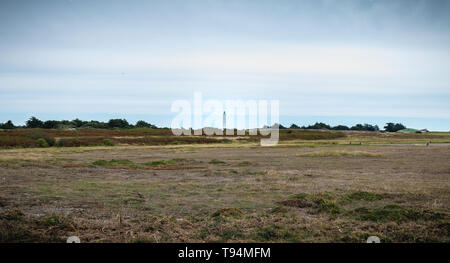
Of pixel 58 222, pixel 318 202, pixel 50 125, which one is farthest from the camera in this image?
pixel 50 125

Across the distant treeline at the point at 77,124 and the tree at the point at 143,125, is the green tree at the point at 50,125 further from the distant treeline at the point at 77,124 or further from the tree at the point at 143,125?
the tree at the point at 143,125

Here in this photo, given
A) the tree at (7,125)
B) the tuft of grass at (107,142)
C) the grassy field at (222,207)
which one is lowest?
the grassy field at (222,207)

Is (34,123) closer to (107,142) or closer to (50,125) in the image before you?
(50,125)

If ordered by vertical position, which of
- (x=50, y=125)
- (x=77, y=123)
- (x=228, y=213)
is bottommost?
(x=228, y=213)

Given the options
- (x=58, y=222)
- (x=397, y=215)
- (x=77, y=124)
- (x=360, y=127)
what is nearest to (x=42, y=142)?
(x=58, y=222)

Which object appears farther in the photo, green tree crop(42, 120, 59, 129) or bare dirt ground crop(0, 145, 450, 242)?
green tree crop(42, 120, 59, 129)

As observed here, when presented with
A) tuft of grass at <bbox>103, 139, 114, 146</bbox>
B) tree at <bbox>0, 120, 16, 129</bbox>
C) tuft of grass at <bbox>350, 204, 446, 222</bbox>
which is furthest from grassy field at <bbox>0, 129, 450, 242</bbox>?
tree at <bbox>0, 120, 16, 129</bbox>

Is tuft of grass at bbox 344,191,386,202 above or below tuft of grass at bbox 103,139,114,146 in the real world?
below

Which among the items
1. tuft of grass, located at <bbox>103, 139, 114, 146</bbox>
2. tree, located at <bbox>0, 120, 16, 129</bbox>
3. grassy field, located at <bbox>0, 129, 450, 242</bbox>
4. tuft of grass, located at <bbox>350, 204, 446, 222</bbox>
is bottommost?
grassy field, located at <bbox>0, 129, 450, 242</bbox>

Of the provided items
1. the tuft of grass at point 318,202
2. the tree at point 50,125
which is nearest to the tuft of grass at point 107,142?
the tuft of grass at point 318,202

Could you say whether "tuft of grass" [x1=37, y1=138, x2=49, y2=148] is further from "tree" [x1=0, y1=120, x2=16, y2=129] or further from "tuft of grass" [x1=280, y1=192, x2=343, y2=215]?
"tree" [x1=0, y1=120, x2=16, y2=129]

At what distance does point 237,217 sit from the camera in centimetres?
1079

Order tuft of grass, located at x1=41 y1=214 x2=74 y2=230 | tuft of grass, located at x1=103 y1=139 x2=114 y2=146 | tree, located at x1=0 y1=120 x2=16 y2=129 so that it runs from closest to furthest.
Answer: tuft of grass, located at x1=41 y1=214 x2=74 y2=230 → tuft of grass, located at x1=103 y1=139 x2=114 y2=146 → tree, located at x1=0 y1=120 x2=16 y2=129
